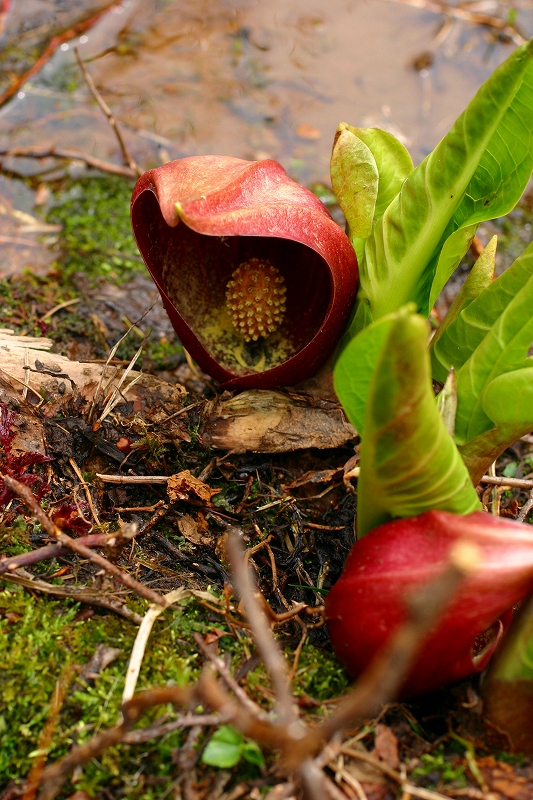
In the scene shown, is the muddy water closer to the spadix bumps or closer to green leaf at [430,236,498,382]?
the spadix bumps

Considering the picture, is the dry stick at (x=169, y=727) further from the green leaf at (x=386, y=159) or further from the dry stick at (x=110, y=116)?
the dry stick at (x=110, y=116)

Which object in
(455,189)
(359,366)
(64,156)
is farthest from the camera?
(64,156)

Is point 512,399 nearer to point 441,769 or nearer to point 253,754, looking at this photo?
point 441,769

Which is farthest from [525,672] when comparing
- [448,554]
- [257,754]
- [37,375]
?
[37,375]

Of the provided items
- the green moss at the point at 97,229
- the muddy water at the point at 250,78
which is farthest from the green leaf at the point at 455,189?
the muddy water at the point at 250,78

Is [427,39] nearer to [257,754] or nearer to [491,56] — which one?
[491,56]

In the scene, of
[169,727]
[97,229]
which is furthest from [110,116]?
[169,727]
